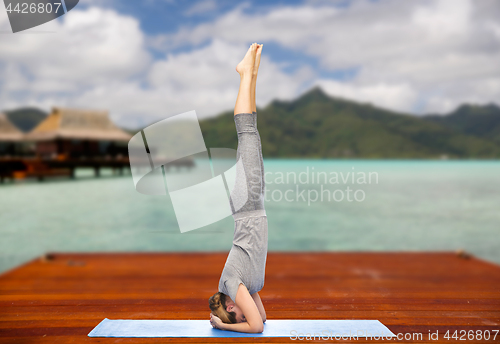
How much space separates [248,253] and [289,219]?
18.3 meters

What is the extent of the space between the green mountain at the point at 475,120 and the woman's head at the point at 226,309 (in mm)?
70021

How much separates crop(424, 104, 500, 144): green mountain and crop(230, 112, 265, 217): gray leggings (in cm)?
6993

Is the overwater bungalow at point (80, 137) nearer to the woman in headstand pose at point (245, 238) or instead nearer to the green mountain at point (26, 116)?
the green mountain at point (26, 116)

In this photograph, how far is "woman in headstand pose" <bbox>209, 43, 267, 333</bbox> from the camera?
1907 millimetres

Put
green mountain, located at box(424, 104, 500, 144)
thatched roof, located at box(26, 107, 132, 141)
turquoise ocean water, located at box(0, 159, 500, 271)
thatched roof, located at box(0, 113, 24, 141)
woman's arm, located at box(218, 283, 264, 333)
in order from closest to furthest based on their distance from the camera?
woman's arm, located at box(218, 283, 264, 333), turquoise ocean water, located at box(0, 159, 500, 271), thatched roof, located at box(0, 113, 24, 141), thatched roof, located at box(26, 107, 132, 141), green mountain, located at box(424, 104, 500, 144)

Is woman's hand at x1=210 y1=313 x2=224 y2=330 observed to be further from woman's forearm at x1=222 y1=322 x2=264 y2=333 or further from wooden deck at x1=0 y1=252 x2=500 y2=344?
wooden deck at x1=0 y1=252 x2=500 y2=344

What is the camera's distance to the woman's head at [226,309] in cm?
198

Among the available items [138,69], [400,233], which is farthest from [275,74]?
[400,233]

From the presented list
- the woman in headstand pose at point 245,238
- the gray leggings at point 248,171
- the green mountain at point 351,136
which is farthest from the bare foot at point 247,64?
the green mountain at point 351,136

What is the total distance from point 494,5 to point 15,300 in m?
75.2

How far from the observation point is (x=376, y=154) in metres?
58.4

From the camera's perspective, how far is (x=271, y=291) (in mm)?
Answer: 2855

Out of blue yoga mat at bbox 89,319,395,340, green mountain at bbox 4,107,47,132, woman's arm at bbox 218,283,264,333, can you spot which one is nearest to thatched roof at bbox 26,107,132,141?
green mountain at bbox 4,107,47,132

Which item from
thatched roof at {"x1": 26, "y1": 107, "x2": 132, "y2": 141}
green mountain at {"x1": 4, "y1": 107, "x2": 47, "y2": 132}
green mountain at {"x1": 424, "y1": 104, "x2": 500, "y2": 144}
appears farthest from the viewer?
green mountain at {"x1": 424, "y1": 104, "x2": 500, "y2": 144}
